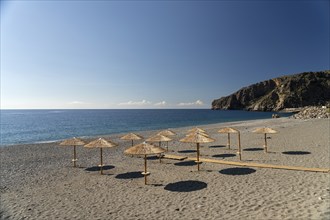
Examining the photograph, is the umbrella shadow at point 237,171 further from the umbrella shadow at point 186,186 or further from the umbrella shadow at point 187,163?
the umbrella shadow at point 187,163

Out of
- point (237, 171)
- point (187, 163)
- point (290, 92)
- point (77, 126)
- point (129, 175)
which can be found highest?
point (290, 92)

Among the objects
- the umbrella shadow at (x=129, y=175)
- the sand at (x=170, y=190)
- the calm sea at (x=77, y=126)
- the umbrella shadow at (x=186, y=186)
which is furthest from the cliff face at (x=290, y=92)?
the umbrella shadow at (x=186, y=186)

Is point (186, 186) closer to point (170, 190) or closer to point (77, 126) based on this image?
point (170, 190)

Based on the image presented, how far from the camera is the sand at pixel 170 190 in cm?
818

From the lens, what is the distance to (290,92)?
142m

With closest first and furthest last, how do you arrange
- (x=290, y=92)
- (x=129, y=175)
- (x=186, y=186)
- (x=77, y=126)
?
(x=186, y=186) → (x=129, y=175) → (x=77, y=126) → (x=290, y=92)

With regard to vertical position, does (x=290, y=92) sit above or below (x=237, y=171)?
above

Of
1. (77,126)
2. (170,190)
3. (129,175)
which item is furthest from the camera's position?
(77,126)

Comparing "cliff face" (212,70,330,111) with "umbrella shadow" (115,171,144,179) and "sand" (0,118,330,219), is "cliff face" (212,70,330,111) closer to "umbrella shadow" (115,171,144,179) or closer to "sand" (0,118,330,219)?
"sand" (0,118,330,219)

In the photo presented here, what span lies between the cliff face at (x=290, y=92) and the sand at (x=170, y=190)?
135 m

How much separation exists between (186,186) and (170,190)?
0.82 m

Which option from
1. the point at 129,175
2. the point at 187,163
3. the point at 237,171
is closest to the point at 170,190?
the point at 129,175

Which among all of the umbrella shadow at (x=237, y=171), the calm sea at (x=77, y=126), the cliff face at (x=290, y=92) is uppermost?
the cliff face at (x=290, y=92)

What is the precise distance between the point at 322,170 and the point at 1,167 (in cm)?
1946
